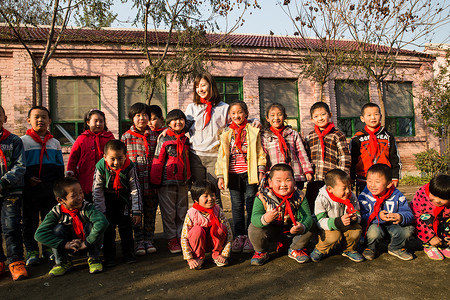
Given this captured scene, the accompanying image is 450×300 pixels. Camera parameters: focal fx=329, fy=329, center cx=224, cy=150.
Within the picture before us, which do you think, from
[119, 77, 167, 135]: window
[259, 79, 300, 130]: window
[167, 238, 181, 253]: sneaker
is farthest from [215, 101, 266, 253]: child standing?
[259, 79, 300, 130]: window

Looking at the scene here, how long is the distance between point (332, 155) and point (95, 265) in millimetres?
2674

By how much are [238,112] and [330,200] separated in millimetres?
1338

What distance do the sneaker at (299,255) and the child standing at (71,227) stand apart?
1797 mm

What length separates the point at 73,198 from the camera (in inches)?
119

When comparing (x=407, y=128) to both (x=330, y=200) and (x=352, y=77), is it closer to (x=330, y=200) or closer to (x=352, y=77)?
(x=352, y=77)

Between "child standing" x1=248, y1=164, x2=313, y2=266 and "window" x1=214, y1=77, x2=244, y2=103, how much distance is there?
7.23 m

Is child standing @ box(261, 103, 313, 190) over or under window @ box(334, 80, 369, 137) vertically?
under

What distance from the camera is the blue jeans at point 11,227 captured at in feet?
10.1

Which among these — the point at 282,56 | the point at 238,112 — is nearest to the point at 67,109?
the point at 282,56

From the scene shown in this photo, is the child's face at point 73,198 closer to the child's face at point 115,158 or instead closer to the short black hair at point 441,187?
the child's face at point 115,158

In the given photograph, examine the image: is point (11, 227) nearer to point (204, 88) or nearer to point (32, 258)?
point (32, 258)

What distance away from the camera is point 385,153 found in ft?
12.3

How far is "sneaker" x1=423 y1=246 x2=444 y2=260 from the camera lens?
312 centimetres

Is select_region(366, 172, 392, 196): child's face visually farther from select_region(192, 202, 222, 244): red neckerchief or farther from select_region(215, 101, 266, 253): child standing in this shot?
select_region(192, 202, 222, 244): red neckerchief
